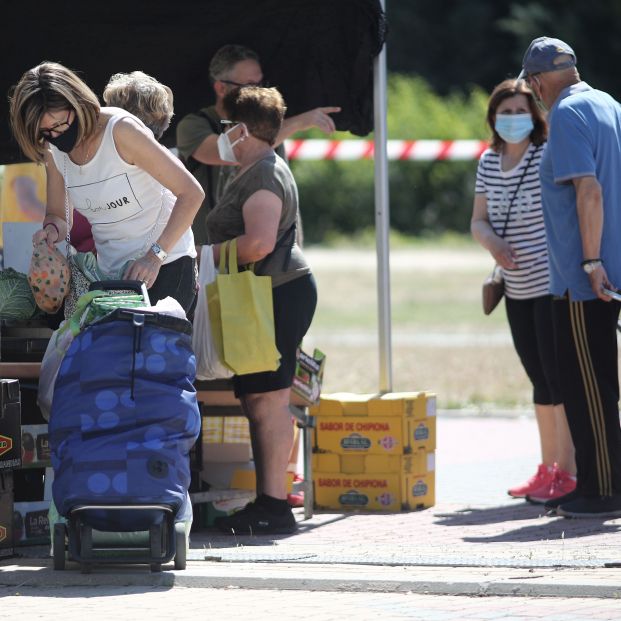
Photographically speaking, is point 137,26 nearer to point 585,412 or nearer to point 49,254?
point 49,254

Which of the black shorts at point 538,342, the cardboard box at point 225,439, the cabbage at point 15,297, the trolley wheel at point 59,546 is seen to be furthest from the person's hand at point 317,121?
the trolley wheel at point 59,546

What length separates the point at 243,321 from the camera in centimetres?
685

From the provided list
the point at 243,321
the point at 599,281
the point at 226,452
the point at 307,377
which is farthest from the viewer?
the point at 226,452

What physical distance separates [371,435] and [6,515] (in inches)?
89.5

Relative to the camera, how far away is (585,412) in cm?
722

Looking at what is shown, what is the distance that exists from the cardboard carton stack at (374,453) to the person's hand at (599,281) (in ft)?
4.14

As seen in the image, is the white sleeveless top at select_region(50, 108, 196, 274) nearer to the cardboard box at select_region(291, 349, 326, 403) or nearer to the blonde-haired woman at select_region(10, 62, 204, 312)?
the blonde-haired woman at select_region(10, 62, 204, 312)

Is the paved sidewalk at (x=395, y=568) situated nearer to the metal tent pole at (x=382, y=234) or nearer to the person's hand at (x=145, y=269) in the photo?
the metal tent pole at (x=382, y=234)

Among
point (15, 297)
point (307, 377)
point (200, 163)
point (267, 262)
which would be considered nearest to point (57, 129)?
point (15, 297)

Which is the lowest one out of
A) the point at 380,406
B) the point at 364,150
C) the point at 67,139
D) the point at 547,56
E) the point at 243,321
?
the point at 380,406

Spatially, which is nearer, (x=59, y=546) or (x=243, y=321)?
(x=59, y=546)

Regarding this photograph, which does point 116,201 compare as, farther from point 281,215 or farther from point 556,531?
point 556,531

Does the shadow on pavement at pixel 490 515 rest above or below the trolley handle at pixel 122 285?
below

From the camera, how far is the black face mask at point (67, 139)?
19.3 feet
